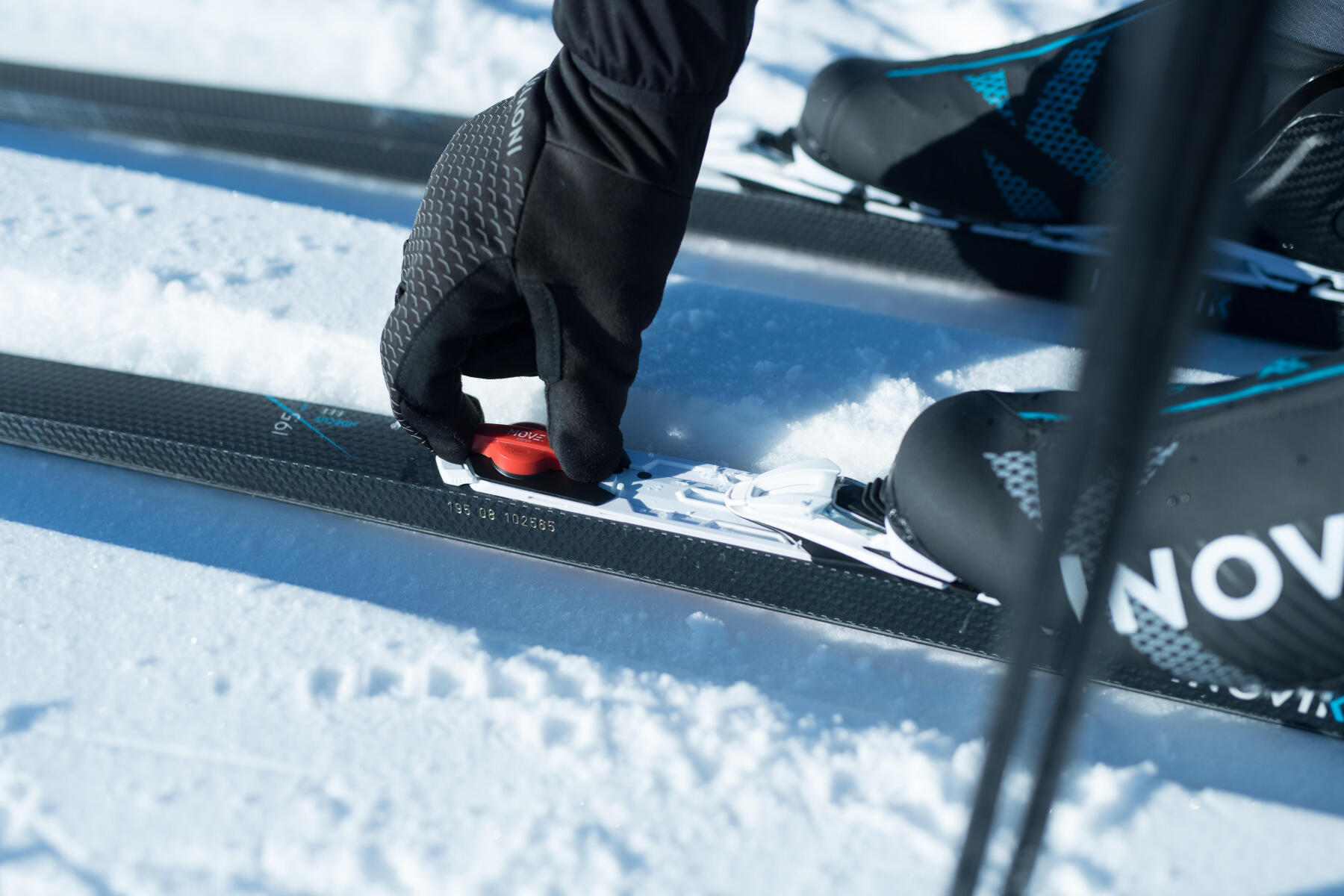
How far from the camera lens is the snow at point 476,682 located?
0.89 meters

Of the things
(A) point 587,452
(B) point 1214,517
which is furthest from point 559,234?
(B) point 1214,517

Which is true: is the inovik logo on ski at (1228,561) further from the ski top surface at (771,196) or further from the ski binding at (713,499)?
the ski top surface at (771,196)

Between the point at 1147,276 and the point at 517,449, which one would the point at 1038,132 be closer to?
the point at 517,449

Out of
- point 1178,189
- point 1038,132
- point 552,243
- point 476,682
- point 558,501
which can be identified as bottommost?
point 476,682

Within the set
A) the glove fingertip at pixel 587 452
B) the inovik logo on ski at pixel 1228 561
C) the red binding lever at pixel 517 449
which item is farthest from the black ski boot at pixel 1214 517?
the red binding lever at pixel 517 449

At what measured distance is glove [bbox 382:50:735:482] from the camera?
3.05 ft

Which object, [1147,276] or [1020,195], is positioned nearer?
[1147,276]

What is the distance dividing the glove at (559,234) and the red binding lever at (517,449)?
12 centimetres

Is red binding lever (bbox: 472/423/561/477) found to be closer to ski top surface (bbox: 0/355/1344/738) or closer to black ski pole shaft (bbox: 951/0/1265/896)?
ski top surface (bbox: 0/355/1344/738)

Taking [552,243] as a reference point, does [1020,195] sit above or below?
above

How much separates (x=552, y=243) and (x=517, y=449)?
0.34 meters

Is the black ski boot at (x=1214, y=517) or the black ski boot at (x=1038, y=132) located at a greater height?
the black ski boot at (x=1038, y=132)

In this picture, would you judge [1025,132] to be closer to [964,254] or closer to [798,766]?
[964,254]

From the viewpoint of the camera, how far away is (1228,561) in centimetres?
90
